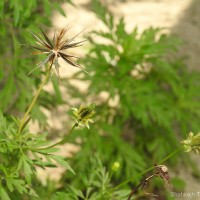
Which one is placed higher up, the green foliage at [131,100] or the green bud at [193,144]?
the green foliage at [131,100]

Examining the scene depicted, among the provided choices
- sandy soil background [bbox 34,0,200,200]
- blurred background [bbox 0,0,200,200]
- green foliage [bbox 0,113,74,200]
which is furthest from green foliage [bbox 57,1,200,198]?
green foliage [bbox 0,113,74,200]

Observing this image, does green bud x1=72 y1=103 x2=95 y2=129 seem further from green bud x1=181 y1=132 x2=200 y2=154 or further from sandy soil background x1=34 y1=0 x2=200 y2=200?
sandy soil background x1=34 y1=0 x2=200 y2=200

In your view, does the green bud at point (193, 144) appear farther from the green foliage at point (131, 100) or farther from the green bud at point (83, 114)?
the green foliage at point (131, 100)

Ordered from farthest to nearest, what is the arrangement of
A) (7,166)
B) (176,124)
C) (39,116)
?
1. (176,124)
2. (39,116)
3. (7,166)

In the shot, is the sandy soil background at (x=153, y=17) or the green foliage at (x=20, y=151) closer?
the green foliage at (x=20, y=151)

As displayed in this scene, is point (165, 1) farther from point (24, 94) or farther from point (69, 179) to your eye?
point (24, 94)

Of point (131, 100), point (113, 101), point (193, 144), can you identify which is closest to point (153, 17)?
point (113, 101)

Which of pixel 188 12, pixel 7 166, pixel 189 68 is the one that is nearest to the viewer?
pixel 7 166

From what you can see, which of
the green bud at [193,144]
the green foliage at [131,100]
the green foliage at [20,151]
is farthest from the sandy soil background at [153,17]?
the green bud at [193,144]

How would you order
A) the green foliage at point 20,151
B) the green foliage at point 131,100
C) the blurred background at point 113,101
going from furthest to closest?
the green foliage at point 131,100, the blurred background at point 113,101, the green foliage at point 20,151

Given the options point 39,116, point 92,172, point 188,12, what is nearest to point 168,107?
point 39,116
